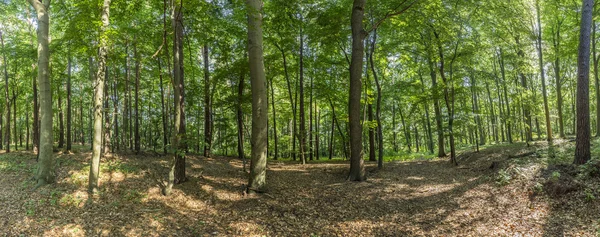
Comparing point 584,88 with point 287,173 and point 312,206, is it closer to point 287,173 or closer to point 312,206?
point 312,206

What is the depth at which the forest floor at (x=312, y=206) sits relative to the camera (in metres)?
5.60

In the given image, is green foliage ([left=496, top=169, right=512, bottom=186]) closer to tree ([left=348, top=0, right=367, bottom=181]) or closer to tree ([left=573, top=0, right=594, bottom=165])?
tree ([left=573, top=0, right=594, bottom=165])

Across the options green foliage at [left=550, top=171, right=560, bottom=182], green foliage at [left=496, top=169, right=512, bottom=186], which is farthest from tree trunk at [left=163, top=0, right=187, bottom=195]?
green foliage at [left=550, top=171, right=560, bottom=182]

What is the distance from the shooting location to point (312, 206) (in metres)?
7.62

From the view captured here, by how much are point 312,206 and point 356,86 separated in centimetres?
467

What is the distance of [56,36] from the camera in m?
16.2

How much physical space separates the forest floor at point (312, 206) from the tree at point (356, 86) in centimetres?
75

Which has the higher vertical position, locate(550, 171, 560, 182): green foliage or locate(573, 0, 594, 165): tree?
locate(573, 0, 594, 165): tree

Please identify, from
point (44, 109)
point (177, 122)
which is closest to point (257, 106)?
point (177, 122)

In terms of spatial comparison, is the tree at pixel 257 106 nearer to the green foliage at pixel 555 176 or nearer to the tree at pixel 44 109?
the tree at pixel 44 109

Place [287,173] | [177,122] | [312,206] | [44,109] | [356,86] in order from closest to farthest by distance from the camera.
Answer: [312,206], [44,109], [177,122], [356,86], [287,173]

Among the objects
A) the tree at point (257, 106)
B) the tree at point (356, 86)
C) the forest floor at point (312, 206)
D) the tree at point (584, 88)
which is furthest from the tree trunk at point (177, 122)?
the tree at point (584, 88)

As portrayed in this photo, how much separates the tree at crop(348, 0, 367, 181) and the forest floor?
75cm

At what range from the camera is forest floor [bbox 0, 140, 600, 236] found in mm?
5598
